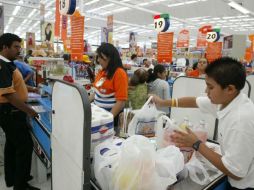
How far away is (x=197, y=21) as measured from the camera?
1816cm

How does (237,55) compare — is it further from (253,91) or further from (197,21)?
(197,21)

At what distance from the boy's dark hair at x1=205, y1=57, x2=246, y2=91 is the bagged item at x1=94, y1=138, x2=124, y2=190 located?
0.68 meters

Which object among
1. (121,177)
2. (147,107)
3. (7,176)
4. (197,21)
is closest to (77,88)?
(121,177)

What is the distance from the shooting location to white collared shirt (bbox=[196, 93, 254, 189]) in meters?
1.23

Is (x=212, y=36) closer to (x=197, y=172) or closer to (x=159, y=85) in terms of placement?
(x=159, y=85)

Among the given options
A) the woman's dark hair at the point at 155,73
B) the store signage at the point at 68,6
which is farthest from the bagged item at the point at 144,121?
the store signage at the point at 68,6

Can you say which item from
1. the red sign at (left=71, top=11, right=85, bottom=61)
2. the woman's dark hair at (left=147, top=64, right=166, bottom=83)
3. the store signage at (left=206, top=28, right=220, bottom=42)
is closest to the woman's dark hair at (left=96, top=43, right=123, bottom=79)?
the woman's dark hair at (left=147, top=64, right=166, bottom=83)

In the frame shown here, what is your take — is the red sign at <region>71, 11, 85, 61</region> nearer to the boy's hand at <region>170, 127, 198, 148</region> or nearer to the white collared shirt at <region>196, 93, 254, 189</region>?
the boy's hand at <region>170, 127, 198, 148</region>

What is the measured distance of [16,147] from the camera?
8.75 ft

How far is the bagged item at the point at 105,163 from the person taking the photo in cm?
132

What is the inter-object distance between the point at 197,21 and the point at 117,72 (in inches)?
683

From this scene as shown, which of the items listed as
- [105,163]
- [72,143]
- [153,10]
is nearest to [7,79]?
[72,143]

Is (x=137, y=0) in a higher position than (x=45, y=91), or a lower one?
higher

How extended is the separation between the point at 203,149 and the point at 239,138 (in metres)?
0.22
